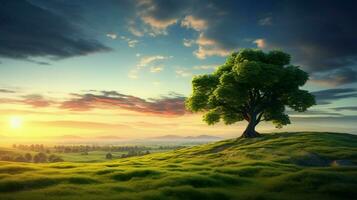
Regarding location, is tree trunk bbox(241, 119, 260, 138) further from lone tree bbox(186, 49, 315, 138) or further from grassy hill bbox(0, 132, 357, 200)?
grassy hill bbox(0, 132, 357, 200)

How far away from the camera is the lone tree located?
72.4 m

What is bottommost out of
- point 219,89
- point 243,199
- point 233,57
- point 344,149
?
point 243,199

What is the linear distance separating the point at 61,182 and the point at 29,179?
302 centimetres

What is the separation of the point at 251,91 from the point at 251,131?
29.6 feet

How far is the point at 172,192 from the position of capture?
96.8 feet

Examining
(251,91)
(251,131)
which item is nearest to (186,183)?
(251,131)

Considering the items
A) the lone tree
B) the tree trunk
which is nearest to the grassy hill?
the lone tree

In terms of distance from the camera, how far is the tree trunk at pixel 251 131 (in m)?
77.0

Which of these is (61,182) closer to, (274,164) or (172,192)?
(172,192)

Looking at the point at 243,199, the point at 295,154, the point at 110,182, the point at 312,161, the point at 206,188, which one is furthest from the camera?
the point at 295,154

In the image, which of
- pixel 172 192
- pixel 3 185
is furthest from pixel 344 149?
pixel 3 185

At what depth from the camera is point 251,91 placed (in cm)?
7850

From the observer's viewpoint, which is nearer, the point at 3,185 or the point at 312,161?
the point at 3,185

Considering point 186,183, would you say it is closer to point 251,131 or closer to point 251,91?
point 251,131
